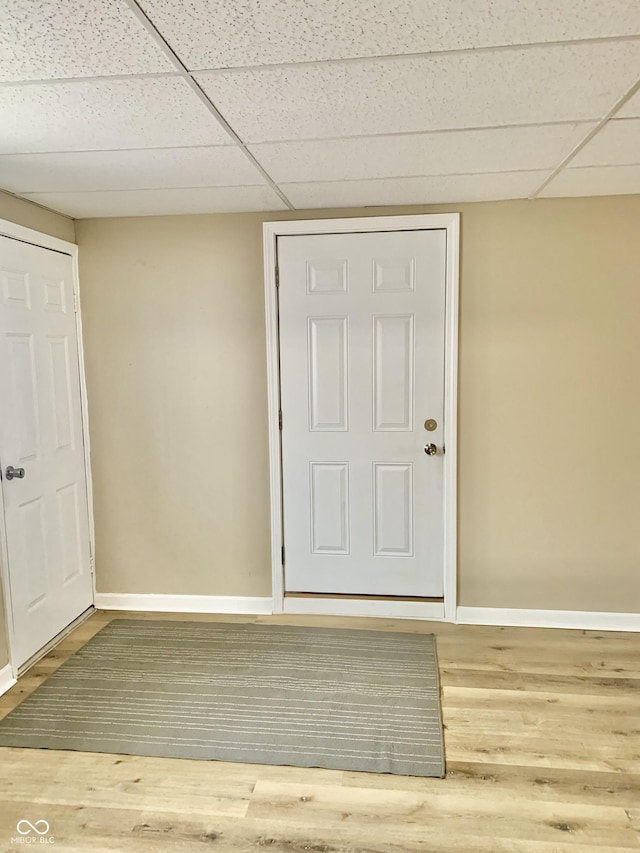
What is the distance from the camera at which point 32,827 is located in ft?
5.79

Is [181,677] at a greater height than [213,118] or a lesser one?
lesser

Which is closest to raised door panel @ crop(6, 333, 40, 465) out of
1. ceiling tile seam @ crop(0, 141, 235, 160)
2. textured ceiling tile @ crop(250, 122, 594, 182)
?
ceiling tile seam @ crop(0, 141, 235, 160)

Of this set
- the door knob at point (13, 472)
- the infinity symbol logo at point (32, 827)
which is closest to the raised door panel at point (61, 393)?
the door knob at point (13, 472)

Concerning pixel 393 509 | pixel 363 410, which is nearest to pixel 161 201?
pixel 363 410

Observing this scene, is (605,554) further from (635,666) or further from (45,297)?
(45,297)

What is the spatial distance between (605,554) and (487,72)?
2405 mm

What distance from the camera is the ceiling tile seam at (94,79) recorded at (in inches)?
58.2

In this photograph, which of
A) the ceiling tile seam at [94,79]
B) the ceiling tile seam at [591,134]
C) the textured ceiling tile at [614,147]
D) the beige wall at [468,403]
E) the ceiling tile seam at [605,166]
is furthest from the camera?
the beige wall at [468,403]

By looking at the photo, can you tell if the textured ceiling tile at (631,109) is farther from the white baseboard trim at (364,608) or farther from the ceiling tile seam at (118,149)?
the white baseboard trim at (364,608)

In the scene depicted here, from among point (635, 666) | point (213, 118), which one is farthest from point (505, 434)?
point (213, 118)

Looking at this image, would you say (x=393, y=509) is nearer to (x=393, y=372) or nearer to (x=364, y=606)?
(x=364, y=606)

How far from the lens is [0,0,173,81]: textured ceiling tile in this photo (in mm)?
1198

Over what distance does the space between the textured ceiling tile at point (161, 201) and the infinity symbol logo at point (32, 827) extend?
8.09 feet

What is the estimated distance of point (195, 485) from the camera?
10.4ft
